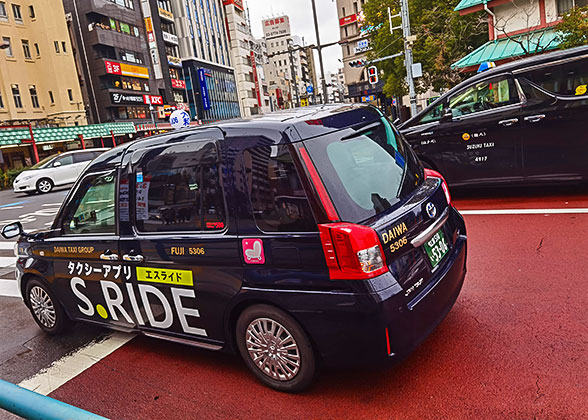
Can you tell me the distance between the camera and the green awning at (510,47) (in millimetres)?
16712

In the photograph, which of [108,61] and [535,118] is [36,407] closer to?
[535,118]

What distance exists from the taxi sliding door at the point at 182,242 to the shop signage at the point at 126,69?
48088 mm

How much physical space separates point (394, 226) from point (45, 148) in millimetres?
37956

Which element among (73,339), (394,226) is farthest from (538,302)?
(73,339)

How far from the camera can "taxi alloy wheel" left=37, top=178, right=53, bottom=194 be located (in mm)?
19203

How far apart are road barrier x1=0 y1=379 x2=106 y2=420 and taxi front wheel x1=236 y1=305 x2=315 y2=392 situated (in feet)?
4.82

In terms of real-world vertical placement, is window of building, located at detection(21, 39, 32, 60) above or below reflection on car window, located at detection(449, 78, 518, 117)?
above

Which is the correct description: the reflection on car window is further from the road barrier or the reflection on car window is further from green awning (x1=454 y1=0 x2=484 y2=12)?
green awning (x1=454 y1=0 x2=484 y2=12)

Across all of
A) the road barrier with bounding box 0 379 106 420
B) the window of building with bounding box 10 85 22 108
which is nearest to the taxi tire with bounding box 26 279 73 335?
the road barrier with bounding box 0 379 106 420

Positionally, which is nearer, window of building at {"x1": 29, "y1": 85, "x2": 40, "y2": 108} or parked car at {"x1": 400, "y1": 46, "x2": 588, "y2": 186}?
parked car at {"x1": 400, "y1": 46, "x2": 588, "y2": 186}

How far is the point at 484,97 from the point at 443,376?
4.97 metres

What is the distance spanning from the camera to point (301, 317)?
2.73m

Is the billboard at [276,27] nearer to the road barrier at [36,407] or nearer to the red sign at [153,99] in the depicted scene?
the red sign at [153,99]

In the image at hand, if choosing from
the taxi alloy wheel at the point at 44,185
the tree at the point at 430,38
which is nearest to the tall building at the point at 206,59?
the tree at the point at 430,38
